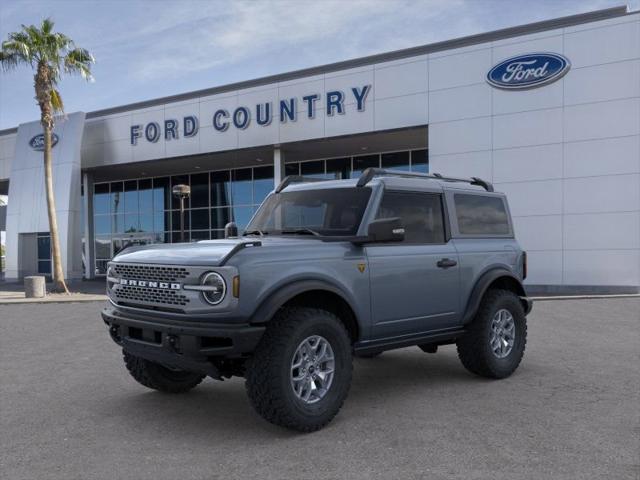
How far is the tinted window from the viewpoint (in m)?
6.16

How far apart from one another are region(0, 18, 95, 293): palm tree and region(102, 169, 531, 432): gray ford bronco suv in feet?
56.2

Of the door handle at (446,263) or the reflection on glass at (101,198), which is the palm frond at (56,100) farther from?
the door handle at (446,263)

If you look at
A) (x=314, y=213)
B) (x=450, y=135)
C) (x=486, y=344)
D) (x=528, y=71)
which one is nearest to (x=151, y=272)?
(x=314, y=213)

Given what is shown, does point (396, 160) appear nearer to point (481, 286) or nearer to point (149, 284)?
point (481, 286)

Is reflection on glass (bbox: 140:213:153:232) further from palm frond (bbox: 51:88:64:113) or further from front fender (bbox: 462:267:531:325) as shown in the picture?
front fender (bbox: 462:267:531:325)

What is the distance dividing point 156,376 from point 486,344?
10.9 feet

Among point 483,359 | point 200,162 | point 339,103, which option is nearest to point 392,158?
point 339,103

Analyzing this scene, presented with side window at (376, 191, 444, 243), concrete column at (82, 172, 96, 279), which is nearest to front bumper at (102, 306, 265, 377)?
side window at (376, 191, 444, 243)

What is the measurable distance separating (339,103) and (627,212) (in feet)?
33.8

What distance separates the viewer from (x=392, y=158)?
24578 millimetres

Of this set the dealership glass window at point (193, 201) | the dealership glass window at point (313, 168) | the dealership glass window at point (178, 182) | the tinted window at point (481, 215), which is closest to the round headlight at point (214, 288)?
the tinted window at point (481, 215)

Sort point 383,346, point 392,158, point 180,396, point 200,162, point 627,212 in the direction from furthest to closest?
point 200,162 < point 392,158 < point 627,212 < point 180,396 < point 383,346

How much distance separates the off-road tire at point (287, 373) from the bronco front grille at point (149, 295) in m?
0.72

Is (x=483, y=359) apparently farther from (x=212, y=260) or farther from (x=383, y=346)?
(x=212, y=260)
